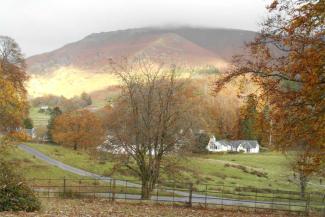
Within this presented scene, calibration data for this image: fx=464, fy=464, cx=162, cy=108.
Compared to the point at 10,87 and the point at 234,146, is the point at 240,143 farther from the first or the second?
the point at 10,87

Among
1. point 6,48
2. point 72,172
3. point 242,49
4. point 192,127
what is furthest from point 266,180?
point 242,49

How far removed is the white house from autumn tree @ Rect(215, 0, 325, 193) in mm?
108138

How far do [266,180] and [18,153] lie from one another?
1493 inches

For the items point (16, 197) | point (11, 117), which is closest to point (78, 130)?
point (11, 117)

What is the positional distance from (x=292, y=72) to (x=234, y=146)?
12236cm

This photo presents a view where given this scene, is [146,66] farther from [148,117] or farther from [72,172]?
[72,172]

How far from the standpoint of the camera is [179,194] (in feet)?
166

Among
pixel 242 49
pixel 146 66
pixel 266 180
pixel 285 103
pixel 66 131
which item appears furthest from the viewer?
pixel 66 131

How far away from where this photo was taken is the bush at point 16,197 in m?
19.3

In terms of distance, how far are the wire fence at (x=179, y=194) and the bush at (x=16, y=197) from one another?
13.4 meters

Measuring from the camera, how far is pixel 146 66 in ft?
142

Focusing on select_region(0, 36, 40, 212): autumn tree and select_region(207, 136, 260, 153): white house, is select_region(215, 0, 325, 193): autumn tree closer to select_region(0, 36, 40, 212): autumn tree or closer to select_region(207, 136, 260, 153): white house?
select_region(0, 36, 40, 212): autumn tree

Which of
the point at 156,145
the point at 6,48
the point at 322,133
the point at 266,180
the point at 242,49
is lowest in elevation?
the point at 266,180

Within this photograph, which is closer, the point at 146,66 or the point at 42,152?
the point at 146,66
